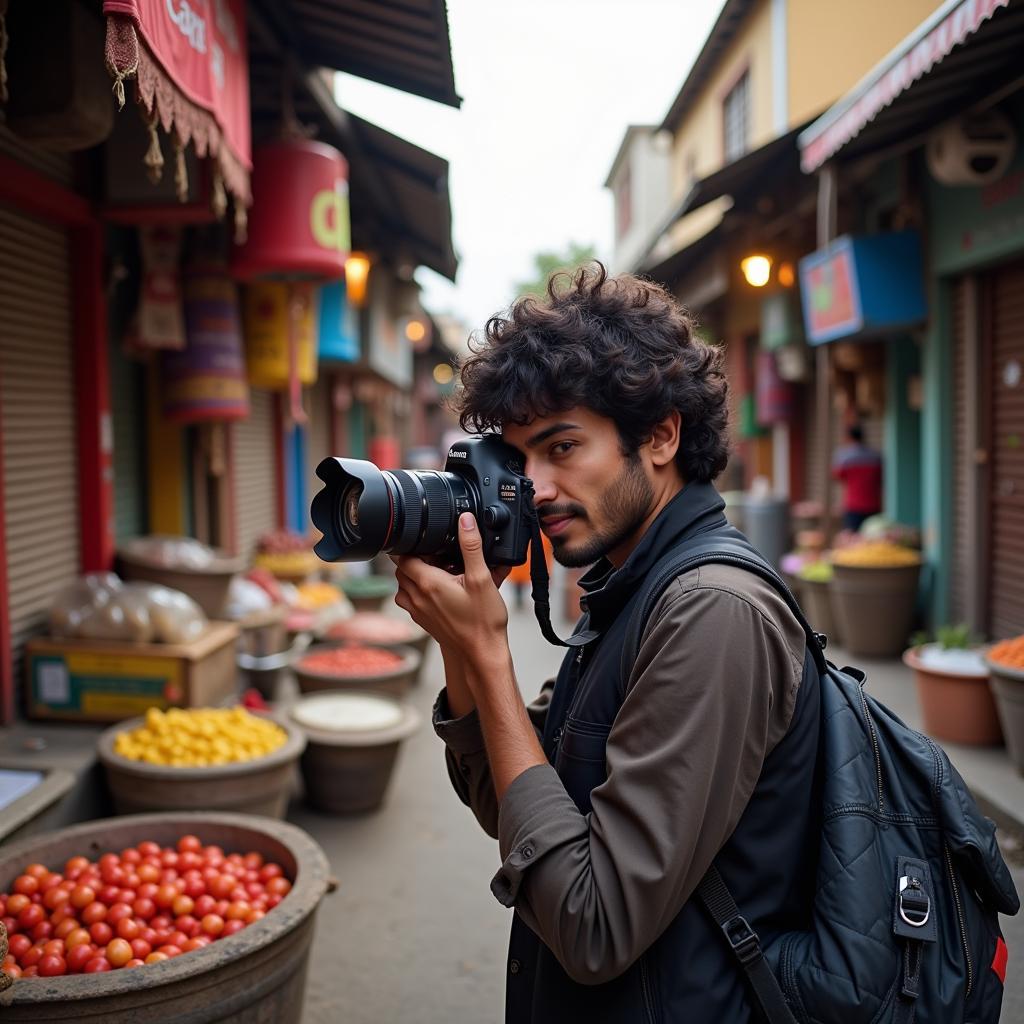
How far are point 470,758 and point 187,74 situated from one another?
219cm

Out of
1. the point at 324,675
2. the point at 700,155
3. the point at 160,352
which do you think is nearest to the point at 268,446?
the point at 160,352

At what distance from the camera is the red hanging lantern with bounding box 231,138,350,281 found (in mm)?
4918

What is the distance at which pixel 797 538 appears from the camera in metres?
10.6

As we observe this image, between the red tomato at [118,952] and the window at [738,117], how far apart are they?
1293 centimetres

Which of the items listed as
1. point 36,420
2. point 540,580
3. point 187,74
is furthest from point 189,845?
point 36,420

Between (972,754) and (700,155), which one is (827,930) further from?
(700,155)

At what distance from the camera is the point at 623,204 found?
26.7m

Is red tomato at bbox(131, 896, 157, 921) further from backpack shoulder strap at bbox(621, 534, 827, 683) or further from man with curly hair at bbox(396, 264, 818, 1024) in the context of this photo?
backpack shoulder strap at bbox(621, 534, 827, 683)

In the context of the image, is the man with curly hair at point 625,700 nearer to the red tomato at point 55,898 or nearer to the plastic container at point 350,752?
the red tomato at point 55,898

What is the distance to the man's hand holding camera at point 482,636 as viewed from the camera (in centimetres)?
142

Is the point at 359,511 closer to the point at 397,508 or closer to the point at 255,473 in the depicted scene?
Result: the point at 397,508

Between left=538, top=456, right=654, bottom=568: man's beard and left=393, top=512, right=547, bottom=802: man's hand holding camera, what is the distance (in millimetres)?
146

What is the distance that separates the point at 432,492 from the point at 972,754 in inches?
167

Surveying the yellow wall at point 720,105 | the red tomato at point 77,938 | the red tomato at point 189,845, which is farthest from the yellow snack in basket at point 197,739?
the yellow wall at point 720,105
